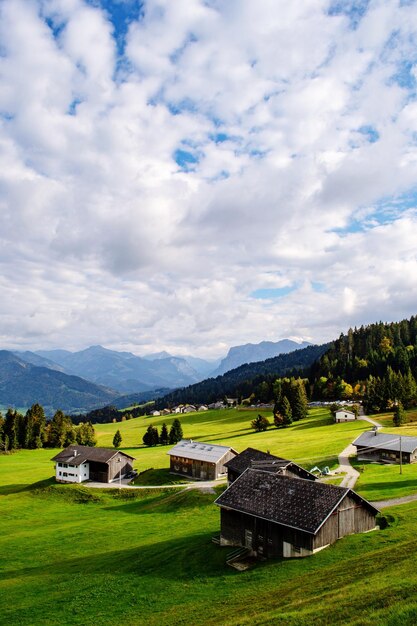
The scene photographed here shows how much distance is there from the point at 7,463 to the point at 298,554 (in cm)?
9581

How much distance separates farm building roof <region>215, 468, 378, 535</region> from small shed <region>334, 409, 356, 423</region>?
9406cm

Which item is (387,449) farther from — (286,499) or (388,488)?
(286,499)

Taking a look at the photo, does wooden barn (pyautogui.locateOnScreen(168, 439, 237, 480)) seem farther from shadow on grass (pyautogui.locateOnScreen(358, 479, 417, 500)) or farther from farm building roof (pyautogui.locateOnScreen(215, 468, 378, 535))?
farm building roof (pyautogui.locateOnScreen(215, 468, 378, 535))

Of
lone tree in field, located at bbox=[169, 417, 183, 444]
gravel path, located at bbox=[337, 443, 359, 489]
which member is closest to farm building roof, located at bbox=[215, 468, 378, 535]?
gravel path, located at bbox=[337, 443, 359, 489]

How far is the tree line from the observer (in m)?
137

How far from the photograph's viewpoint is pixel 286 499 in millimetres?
39281

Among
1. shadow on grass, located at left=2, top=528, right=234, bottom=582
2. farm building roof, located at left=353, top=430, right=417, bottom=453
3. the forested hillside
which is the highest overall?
the forested hillside

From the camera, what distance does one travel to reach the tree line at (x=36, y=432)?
137 meters

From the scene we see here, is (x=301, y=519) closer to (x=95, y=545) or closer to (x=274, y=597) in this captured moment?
(x=274, y=597)

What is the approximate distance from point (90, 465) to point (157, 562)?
58.6m

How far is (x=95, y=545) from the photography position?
1877 inches

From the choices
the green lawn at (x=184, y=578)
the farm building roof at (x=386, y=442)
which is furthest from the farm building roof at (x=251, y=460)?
the farm building roof at (x=386, y=442)

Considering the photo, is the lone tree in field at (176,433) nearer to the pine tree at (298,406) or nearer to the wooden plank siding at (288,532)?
the pine tree at (298,406)

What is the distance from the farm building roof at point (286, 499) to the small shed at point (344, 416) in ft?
309
